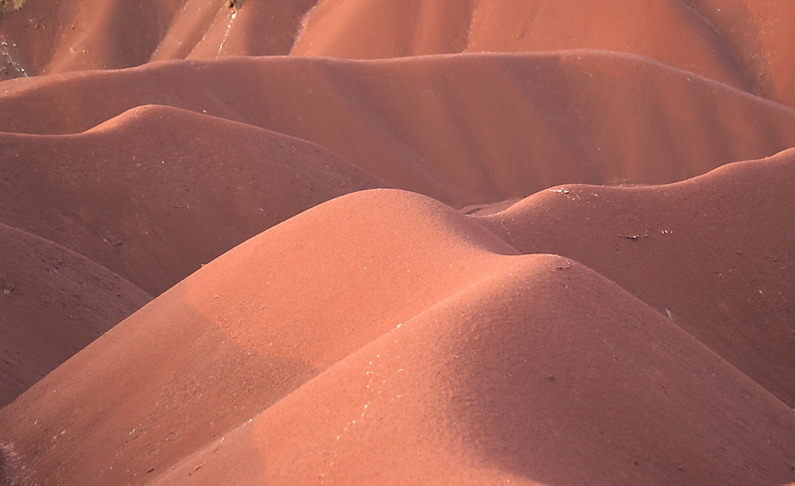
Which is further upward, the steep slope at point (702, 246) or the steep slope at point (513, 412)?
the steep slope at point (513, 412)

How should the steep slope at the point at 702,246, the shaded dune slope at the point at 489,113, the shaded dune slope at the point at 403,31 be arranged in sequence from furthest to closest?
the shaded dune slope at the point at 403,31 → the shaded dune slope at the point at 489,113 → the steep slope at the point at 702,246

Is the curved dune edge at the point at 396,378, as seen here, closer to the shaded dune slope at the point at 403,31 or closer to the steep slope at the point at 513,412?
the steep slope at the point at 513,412

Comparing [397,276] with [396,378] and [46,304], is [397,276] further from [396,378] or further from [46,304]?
[46,304]

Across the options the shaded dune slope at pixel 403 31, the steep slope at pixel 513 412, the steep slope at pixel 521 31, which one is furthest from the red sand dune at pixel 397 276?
the shaded dune slope at pixel 403 31

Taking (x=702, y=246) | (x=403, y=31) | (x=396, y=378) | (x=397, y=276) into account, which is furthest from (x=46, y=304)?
(x=403, y=31)

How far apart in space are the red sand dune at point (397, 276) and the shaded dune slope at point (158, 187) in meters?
0.07

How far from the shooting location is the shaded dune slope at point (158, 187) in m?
19.8

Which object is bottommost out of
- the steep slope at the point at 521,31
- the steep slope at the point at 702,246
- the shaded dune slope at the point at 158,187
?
the steep slope at the point at 521,31

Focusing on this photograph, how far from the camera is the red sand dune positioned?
7.31 metres

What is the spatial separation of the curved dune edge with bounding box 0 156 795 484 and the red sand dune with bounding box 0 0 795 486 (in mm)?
36

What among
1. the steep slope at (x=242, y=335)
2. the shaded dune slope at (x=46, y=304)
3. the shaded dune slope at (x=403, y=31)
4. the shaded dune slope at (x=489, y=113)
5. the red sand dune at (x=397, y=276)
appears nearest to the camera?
the red sand dune at (x=397, y=276)

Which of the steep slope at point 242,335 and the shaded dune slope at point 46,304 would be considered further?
the shaded dune slope at point 46,304

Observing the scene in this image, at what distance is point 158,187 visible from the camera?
21.6m

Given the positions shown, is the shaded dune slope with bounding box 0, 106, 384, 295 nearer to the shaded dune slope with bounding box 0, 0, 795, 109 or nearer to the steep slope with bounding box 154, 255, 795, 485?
the steep slope with bounding box 154, 255, 795, 485
